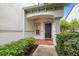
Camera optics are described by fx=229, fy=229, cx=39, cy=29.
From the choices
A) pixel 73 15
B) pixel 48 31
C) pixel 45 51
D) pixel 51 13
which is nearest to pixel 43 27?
pixel 48 31

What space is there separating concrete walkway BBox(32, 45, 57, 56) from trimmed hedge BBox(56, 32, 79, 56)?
8cm

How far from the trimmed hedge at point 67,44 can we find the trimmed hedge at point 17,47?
1.26 ft

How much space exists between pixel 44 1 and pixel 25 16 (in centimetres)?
35

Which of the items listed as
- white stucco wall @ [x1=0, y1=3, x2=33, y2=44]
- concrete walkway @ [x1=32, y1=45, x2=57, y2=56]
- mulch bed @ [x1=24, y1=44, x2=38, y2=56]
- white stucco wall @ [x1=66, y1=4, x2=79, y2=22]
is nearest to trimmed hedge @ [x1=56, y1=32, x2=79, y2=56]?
concrete walkway @ [x1=32, y1=45, x2=57, y2=56]

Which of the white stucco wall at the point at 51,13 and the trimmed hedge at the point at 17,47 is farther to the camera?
the white stucco wall at the point at 51,13

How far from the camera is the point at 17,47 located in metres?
3.16

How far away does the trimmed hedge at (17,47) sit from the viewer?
3.12 meters

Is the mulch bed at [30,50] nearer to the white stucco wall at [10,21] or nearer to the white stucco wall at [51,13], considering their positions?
the white stucco wall at [10,21]

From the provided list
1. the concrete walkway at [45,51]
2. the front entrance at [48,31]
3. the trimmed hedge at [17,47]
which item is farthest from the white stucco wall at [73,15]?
the trimmed hedge at [17,47]

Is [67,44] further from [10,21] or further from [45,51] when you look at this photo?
[10,21]

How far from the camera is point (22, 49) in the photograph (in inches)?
125

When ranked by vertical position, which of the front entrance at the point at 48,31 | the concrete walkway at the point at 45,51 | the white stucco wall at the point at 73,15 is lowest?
the concrete walkway at the point at 45,51

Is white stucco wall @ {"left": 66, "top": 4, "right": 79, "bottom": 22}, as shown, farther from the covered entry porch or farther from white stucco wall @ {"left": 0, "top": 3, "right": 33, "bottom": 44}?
white stucco wall @ {"left": 0, "top": 3, "right": 33, "bottom": 44}

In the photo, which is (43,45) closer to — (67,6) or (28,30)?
(28,30)
